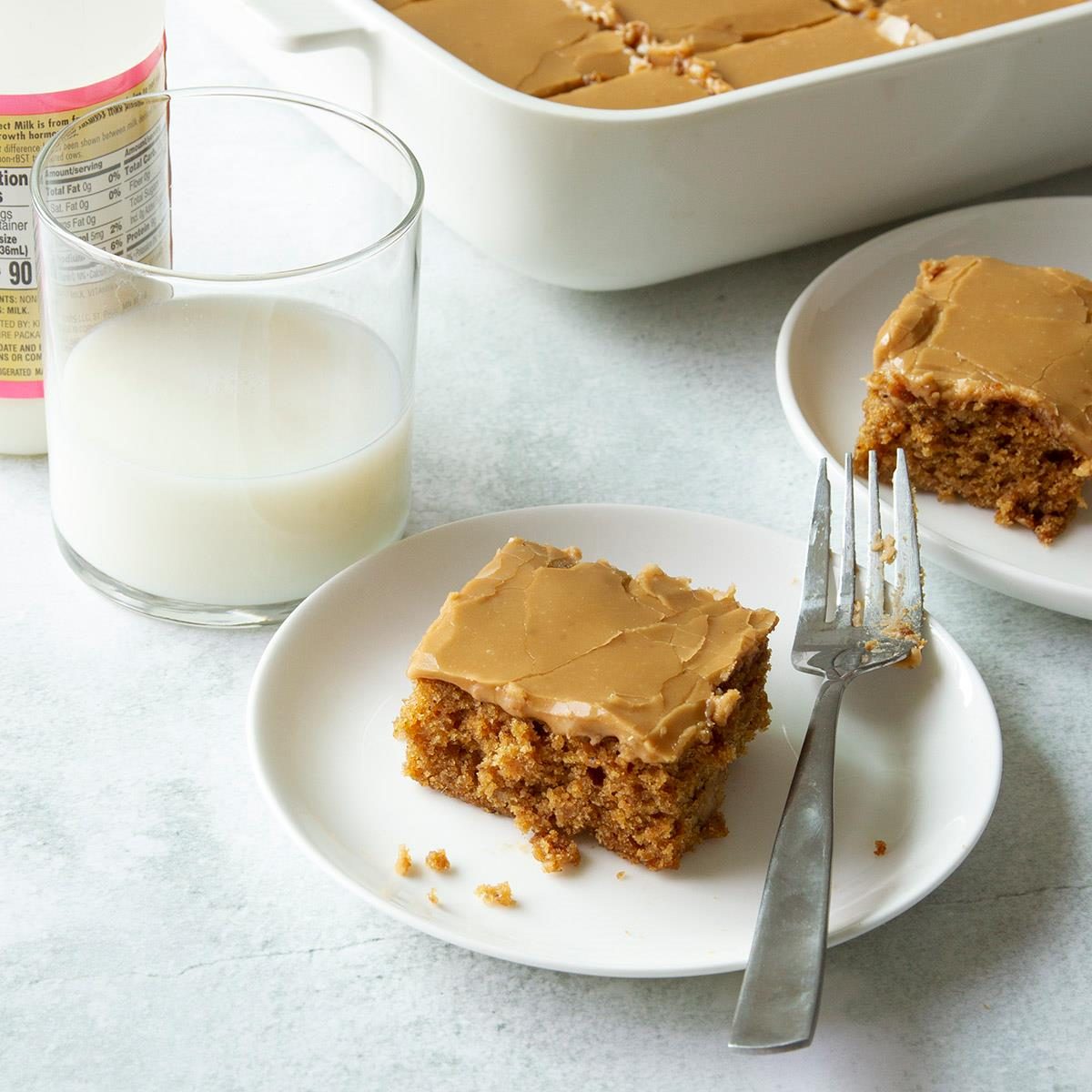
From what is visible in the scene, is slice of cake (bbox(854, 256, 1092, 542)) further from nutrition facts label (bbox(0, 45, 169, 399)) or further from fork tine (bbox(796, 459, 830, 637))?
nutrition facts label (bbox(0, 45, 169, 399))

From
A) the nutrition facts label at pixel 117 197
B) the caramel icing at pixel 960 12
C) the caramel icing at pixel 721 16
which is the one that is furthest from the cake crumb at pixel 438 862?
the caramel icing at pixel 960 12

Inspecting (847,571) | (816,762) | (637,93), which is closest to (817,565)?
(847,571)

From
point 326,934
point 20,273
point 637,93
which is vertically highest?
point 637,93

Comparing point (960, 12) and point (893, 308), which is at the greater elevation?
point (960, 12)

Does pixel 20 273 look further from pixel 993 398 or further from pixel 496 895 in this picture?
pixel 993 398

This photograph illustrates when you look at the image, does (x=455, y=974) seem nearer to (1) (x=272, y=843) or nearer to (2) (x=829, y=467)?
(1) (x=272, y=843)

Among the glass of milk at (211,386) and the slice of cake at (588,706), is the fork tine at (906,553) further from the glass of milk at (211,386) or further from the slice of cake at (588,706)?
the glass of milk at (211,386)
